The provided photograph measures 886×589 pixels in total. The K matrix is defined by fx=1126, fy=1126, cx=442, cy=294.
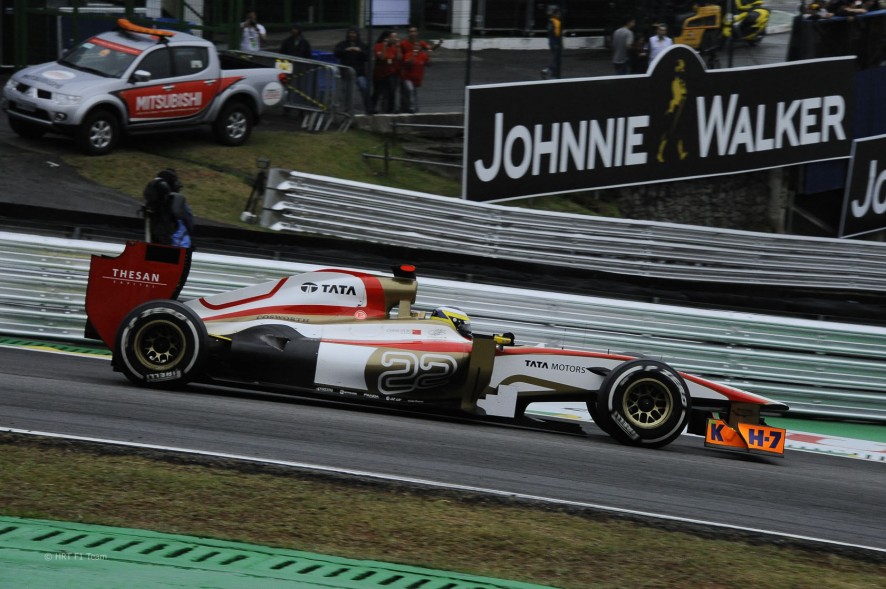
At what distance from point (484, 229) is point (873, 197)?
32.9 feet

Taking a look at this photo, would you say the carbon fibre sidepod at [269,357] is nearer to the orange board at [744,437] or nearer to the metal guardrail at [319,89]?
the orange board at [744,437]

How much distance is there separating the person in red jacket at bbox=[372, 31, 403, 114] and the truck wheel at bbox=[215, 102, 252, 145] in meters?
2.68

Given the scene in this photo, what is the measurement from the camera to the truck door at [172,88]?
16641 mm

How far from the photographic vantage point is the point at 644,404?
8031mm

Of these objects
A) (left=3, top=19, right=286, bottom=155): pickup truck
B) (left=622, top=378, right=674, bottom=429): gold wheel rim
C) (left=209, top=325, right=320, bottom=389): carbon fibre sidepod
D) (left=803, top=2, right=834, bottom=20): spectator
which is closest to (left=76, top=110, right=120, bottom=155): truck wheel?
(left=3, top=19, right=286, bottom=155): pickup truck

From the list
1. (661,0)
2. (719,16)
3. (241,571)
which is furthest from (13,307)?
(719,16)

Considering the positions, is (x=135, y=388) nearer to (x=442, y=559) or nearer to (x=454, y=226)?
(x=442, y=559)

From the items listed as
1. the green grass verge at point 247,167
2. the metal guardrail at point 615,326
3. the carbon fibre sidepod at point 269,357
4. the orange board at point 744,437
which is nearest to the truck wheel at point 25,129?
the green grass verge at point 247,167

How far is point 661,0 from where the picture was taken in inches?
767

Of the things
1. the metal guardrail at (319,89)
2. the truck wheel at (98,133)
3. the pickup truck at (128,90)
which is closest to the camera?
the pickup truck at (128,90)

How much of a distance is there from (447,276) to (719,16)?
10400 mm

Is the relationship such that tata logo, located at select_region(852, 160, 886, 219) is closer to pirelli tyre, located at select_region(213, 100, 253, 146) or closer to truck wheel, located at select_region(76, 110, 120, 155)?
pirelli tyre, located at select_region(213, 100, 253, 146)

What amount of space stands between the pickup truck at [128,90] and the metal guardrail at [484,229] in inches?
A: 108

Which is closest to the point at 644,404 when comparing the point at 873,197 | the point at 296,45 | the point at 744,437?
the point at 744,437
